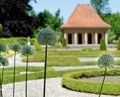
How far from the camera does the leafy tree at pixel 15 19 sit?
43.9m

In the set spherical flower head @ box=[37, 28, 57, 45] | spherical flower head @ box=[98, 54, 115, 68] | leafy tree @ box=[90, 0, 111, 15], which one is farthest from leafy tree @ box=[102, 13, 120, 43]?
spherical flower head @ box=[37, 28, 57, 45]

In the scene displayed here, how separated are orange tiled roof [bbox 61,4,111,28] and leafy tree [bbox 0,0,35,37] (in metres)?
4.47

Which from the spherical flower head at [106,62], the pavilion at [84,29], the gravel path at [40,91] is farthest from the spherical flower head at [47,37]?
the pavilion at [84,29]

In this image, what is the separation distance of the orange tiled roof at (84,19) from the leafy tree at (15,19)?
4467mm

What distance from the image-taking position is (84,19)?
46469 mm

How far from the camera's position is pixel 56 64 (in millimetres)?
20125

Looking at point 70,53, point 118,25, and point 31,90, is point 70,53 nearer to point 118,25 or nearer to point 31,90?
point 31,90

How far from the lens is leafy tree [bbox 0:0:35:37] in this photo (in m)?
43.9

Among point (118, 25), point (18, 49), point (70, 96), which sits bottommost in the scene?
point (70, 96)

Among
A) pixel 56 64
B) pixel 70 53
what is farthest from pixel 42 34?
pixel 70 53

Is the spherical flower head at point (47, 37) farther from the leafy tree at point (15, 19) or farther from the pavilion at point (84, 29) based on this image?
the pavilion at point (84, 29)

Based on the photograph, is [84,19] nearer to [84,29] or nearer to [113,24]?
[84,29]

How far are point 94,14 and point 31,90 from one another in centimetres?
3770

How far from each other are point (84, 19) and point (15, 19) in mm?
8604
